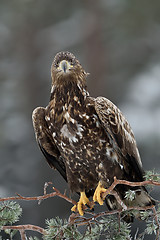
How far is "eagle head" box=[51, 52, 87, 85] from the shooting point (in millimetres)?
2020

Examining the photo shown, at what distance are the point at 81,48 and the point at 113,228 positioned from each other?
2350 mm

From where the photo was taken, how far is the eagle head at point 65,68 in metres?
2.02

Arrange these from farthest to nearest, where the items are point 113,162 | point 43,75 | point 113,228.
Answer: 1. point 43,75
2. point 113,162
3. point 113,228

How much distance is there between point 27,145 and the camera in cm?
382

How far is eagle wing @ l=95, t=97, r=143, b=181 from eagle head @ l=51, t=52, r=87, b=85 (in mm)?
165

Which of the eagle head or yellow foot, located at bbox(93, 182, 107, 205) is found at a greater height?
the eagle head

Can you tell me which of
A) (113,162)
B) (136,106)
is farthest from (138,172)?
(136,106)

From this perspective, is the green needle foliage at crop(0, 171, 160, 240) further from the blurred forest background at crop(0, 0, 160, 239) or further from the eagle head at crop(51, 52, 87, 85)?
the blurred forest background at crop(0, 0, 160, 239)

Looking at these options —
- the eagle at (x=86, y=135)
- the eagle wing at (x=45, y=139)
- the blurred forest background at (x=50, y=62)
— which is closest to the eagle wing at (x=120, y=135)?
the eagle at (x=86, y=135)

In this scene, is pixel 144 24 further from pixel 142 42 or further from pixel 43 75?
pixel 43 75

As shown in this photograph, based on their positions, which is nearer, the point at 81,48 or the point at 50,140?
the point at 50,140

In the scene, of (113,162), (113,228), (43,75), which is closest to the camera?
(113,228)

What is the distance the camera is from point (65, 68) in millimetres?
2023

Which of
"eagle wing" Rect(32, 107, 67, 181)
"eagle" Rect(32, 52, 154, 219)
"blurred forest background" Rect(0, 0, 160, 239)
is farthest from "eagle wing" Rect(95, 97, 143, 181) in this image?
"blurred forest background" Rect(0, 0, 160, 239)
